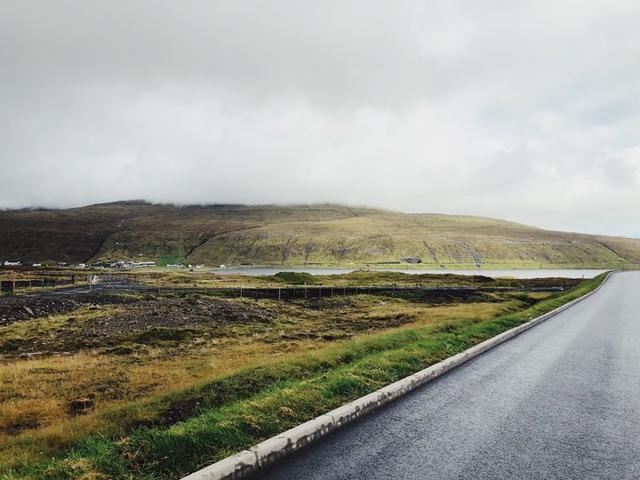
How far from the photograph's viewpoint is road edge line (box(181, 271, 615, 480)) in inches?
267

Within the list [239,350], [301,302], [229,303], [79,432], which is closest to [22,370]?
[239,350]

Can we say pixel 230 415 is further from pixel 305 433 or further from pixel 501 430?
pixel 501 430

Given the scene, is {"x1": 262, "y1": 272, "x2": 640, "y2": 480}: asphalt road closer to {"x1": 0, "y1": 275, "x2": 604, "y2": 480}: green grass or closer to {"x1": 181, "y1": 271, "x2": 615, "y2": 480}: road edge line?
{"x1": 181, "y1": 271, "x2": 615, "y2": 480}: road edge line

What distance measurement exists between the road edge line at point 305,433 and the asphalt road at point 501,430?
22cm

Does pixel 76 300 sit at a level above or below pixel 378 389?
below

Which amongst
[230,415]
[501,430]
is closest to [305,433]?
[230,415]

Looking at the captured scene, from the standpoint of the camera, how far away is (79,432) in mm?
9984

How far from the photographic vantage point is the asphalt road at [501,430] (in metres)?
7.09

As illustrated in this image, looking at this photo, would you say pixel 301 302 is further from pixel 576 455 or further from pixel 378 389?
pixel 576 455

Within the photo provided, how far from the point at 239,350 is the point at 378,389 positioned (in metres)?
16.2

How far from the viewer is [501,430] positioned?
8852 mm

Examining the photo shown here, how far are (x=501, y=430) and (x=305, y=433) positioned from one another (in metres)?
3.71

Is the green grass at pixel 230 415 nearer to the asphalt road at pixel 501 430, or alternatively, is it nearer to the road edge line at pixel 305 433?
the road edge line at pixel 305 433

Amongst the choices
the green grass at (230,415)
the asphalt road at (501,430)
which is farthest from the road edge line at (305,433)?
the green grass at (230,415)
